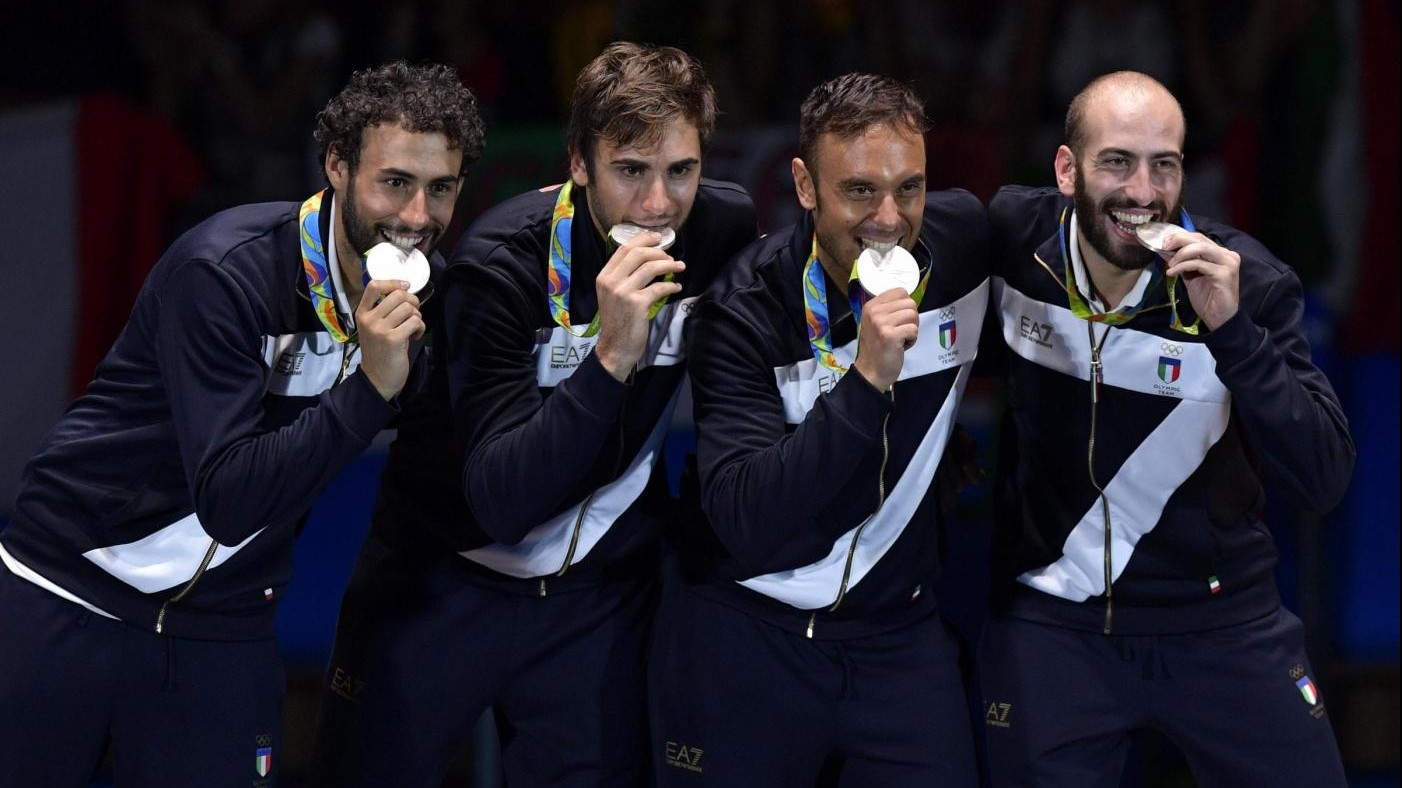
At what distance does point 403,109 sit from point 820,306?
3.41 ft

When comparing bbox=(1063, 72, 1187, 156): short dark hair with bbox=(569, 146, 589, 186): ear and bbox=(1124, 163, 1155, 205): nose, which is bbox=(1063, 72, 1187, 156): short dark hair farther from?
bbox=(569, 146, 589, 186): ear

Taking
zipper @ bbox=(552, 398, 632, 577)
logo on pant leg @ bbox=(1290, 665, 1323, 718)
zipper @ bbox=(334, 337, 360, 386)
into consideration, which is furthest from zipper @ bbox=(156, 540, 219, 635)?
logo on pant leg @ bbox=(1290, 665, 1323, 718)

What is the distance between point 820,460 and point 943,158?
4023 mm

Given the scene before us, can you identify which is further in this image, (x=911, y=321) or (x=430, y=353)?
(x=430, y=353)

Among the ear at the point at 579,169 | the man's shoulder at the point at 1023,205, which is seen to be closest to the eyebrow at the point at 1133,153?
the man's shoulder at the point at 1023,205

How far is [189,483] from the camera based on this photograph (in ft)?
12.6

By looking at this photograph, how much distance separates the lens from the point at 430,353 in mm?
4480

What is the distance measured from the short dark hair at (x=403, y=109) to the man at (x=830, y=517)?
2.27ft

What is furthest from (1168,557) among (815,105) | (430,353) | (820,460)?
(430,353)

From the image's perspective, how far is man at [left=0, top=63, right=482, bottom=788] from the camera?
12.9ft

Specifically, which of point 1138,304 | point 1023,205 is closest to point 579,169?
point 1023,205

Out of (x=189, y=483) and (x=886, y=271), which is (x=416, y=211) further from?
(x=886, y=271)

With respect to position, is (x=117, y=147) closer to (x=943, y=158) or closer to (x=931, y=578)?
(x=943, y=158)

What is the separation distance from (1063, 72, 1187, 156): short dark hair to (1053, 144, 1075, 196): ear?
0.8 inches
